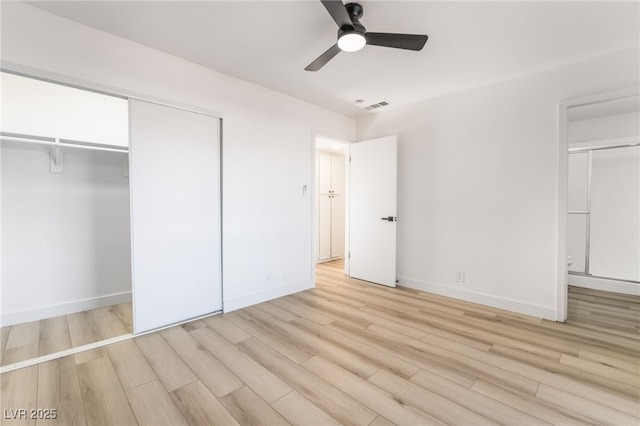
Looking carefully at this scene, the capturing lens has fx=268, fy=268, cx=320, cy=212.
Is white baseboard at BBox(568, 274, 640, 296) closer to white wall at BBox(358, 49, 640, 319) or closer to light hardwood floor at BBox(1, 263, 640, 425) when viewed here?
light hardwood floor at BBox(1, 263, 640, 425)

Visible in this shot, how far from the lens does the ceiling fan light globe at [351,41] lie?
1.86 metres

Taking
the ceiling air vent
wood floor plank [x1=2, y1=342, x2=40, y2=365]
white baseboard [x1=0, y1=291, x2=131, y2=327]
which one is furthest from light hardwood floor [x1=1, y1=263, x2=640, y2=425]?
the ceiling air vent

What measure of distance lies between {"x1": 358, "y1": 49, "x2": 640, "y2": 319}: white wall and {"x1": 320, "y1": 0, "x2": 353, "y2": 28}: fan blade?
229 cm

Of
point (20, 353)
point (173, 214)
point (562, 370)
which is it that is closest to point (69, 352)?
point (20, 353)

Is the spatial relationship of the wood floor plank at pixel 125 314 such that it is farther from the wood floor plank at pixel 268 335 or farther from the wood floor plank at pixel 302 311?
the wood floor plank at pixel 302 311

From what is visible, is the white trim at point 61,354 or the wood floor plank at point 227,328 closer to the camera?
the white trim at point 61,354

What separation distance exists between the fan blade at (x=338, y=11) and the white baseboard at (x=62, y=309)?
366 centimetres

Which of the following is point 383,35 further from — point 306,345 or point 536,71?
point 306,345

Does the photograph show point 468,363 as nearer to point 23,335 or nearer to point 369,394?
point 369,394

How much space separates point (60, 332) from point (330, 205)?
175 inches

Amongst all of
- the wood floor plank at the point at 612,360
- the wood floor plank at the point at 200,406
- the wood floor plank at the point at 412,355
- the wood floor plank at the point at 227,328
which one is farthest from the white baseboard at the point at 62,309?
the wood floor plank at the point at 612,360

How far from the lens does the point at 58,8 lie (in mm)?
1953

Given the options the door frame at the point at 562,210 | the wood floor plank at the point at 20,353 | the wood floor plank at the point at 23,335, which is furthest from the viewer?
the door frame at the point at 562,210

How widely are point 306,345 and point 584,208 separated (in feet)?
15.3
